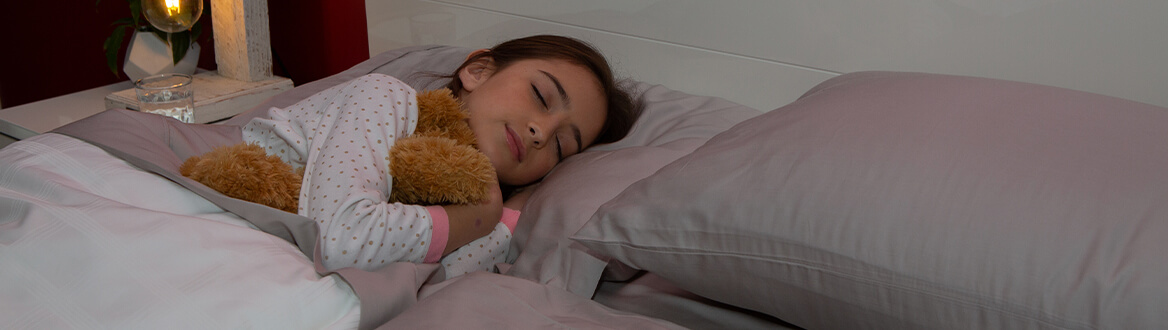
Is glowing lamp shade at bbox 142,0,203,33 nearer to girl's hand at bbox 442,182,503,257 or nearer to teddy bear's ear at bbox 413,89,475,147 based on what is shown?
teddy bear's ear at bbox 413,89,475,147

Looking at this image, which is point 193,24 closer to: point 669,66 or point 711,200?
point 669,66

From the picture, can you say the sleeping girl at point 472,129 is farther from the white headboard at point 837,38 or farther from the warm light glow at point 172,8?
the warm light glow at point 172,8

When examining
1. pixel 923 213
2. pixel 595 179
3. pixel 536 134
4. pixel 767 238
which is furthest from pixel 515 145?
pixel 923 213

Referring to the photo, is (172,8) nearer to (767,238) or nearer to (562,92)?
(562,92)

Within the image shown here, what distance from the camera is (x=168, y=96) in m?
1.65

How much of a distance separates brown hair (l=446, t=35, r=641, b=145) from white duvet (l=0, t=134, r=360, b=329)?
0.57 metres

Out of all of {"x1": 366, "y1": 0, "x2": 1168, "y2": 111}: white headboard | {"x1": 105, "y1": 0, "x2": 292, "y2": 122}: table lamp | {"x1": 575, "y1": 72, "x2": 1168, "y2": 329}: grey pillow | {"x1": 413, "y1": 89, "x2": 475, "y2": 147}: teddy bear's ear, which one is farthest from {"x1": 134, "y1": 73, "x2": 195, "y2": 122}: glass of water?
{"x1": 575, "y1": 72, "x2": 1168, "y2": 329}: grey pillow

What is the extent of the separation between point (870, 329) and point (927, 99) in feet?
0.77

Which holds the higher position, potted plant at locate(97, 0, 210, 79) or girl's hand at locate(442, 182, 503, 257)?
potted plant at locate(97, 0, 210, 79)

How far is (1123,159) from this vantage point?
63cm

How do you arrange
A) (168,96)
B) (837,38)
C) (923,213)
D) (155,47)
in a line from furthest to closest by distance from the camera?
(155,47), (168,96), (837,38), (923,213)

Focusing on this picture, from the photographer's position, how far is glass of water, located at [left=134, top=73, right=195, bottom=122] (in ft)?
5.34

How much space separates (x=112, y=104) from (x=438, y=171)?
1.29m

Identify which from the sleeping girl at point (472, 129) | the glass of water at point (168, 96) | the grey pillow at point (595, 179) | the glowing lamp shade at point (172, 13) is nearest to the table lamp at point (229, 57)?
the glowing lamp shade at point (172, 13)
